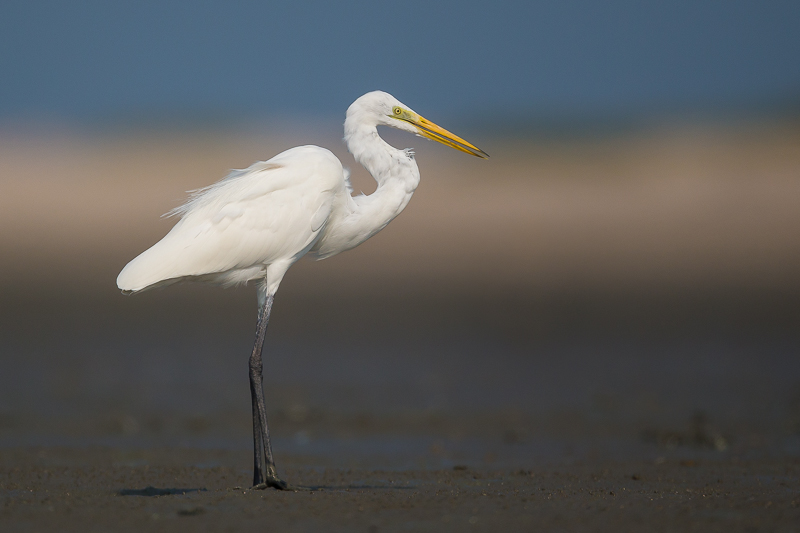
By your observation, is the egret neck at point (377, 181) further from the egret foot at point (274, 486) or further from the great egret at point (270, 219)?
the egret foot at point (274, 486)

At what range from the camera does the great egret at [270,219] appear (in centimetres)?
572

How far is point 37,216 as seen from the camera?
2258 centimetres

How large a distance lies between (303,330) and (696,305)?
6.28m

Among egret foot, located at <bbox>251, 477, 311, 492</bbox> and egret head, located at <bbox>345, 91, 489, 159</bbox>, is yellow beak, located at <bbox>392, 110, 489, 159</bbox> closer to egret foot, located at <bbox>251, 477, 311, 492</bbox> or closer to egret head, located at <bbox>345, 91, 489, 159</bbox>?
egret head, located at <bbox>345, 91, 489, 159</bbox>

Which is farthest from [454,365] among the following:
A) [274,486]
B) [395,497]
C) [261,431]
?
[395,497]

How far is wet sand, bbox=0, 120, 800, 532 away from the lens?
4.95m

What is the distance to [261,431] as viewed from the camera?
5672 millimetres

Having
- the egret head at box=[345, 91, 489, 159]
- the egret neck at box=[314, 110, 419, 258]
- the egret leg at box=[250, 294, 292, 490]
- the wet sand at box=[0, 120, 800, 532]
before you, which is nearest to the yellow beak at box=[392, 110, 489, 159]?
the egret head at box=[345, 91, 489, 159]

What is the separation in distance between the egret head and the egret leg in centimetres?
142

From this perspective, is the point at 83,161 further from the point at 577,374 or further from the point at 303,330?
the point at 577,374

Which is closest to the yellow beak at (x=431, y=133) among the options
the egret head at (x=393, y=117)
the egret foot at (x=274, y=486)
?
the egret head at (x=393, y=117)

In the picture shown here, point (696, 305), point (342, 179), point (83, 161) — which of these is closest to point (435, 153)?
point (83, 161)

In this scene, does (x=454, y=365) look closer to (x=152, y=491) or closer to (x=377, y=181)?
(x=377, y=181)

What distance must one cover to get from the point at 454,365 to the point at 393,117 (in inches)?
204
